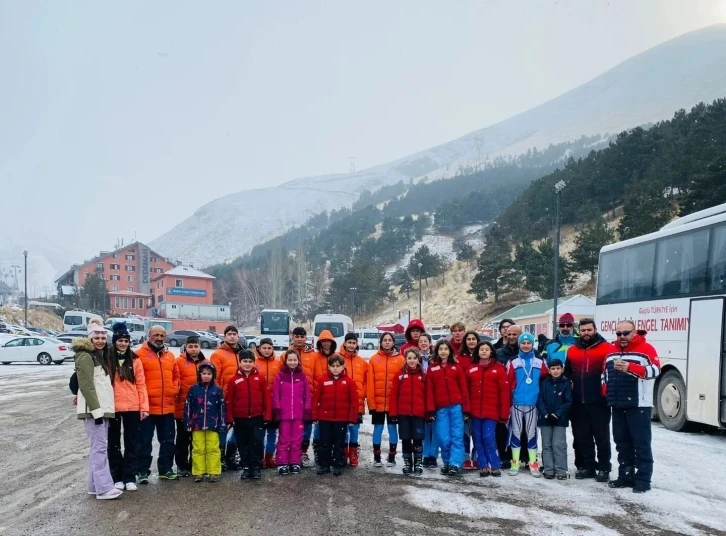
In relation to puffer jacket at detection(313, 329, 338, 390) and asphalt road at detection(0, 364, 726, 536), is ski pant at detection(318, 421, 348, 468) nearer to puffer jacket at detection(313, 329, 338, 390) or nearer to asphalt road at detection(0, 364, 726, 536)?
asphalt road at detection(0, 364, 726, 536)

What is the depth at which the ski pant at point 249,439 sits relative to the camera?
22.9ft

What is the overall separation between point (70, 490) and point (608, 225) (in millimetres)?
55150

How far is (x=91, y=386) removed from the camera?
6.01 m

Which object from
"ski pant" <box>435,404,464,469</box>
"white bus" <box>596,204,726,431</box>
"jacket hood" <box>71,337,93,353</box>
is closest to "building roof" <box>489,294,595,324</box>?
"white bus" <box>596,204,726,431</box>

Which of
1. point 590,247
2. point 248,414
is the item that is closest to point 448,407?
point 248,414

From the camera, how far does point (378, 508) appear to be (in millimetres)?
5738

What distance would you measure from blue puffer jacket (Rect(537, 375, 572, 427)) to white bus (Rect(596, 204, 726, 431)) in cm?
393

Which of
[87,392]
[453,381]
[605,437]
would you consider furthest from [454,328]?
[87,392]

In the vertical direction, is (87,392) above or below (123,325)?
below

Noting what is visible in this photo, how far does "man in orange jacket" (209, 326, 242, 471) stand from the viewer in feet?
24.2

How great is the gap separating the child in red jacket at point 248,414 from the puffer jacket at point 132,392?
99 cm

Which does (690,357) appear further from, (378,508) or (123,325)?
(123,325)

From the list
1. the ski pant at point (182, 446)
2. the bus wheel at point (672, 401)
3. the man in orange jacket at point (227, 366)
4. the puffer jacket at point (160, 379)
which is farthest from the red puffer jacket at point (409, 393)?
the bus wheel at point (672, 401)

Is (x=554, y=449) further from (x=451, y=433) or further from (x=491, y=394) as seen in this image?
(x=451, y=433)
